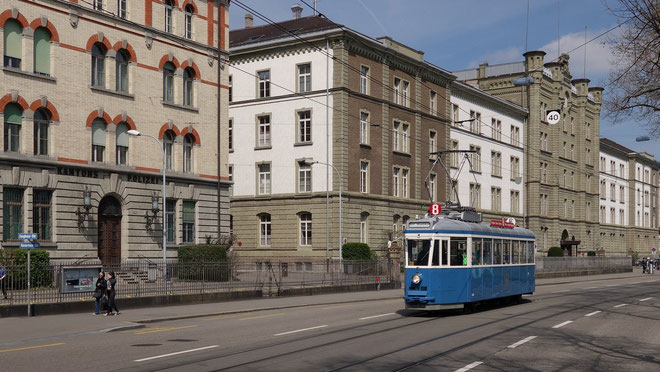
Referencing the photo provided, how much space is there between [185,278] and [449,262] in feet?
38.4

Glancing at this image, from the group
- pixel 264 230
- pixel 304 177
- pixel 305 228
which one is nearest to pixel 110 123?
pixel 304 177

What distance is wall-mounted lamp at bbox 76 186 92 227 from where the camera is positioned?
1399 inches

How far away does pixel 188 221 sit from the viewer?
42156mm

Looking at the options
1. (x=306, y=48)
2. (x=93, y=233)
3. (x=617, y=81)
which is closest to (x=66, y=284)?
(x=93, y=233)

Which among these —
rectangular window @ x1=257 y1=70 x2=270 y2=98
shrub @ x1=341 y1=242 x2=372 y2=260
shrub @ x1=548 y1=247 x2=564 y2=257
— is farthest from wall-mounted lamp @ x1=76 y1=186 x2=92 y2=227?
shrub @ x1=548 y1=247 x2=564 y2=257

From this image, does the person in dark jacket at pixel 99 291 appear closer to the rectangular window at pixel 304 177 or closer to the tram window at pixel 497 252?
the tram window at pixel 497 252

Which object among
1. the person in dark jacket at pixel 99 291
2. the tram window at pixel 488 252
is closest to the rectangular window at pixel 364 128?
the tram window at pixel 488 252

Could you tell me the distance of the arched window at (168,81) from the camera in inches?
1604

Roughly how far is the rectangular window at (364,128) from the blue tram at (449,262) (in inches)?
1178

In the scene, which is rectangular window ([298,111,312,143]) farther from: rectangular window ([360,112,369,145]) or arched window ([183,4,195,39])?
arched window ([183,4,195,39])

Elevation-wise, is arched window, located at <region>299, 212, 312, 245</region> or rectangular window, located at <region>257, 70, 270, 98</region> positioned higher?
rectangular window, located at <region>257, 70, 270, 98</region>

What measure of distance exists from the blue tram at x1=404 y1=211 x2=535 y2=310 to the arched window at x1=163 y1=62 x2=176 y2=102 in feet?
68.6

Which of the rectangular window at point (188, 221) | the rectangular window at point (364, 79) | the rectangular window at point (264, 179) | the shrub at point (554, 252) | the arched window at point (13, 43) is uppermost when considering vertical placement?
the rectangular window at point (364, 79)

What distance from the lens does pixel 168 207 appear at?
40.7 metres
